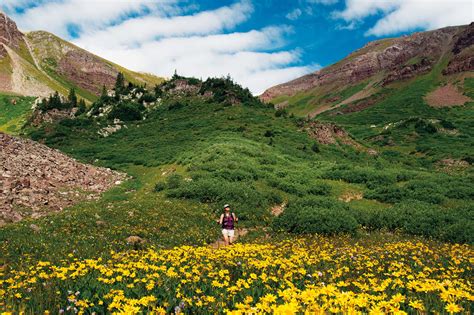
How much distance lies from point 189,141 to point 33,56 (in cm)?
16161

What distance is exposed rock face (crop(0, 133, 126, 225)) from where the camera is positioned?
685 inches

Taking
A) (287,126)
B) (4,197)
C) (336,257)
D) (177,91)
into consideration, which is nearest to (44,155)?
(4,197)

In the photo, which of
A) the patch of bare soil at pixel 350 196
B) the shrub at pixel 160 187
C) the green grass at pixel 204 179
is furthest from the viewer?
the patch of bare soil at pixel 350 196

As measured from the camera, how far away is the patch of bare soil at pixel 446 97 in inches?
3863

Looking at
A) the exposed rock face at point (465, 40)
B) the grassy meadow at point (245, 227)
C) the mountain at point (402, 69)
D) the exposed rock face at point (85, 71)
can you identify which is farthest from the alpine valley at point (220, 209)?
the exposed rock face at point (85, 71)

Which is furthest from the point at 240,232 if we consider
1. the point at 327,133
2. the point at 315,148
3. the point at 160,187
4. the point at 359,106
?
the point at 359,106

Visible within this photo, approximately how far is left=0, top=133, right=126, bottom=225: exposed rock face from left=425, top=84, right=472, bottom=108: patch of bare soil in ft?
325

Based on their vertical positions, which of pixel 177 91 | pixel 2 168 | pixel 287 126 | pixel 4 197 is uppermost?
pixel 177 91

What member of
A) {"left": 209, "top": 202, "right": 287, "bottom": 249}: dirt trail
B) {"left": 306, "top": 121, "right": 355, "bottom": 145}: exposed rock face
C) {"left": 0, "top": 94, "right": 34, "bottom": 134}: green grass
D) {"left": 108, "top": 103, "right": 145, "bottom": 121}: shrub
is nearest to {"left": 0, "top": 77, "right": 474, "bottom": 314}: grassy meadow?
{"left": 209, "top": 202, "right": 287, "bottom": 249}: dirt trail

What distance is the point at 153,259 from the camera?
764 cm

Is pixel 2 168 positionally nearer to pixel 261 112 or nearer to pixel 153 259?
pixel 153 259

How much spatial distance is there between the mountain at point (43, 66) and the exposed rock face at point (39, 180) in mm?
99682

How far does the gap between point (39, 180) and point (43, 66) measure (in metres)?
167

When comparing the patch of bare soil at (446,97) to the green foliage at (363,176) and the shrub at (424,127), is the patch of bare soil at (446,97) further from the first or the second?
the green foliage at (363,176)
